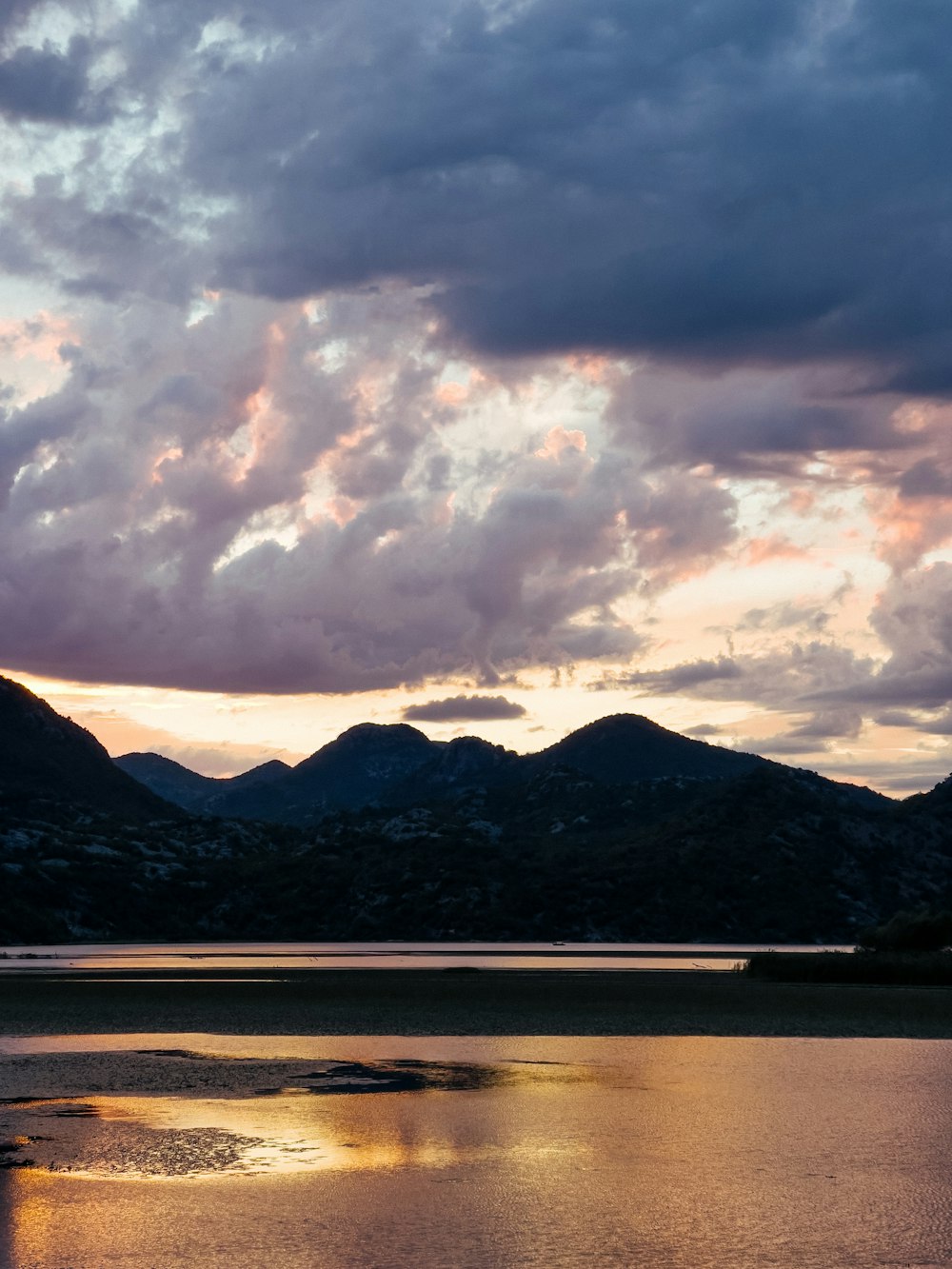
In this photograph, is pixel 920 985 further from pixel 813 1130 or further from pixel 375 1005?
pixel 813 1130

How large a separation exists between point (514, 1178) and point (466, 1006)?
42839 mm

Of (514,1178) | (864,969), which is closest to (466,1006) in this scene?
(864,969)

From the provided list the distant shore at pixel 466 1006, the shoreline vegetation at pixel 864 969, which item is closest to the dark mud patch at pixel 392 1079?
the distant shore at pixel 466 1006

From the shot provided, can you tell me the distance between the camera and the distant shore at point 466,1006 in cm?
5647

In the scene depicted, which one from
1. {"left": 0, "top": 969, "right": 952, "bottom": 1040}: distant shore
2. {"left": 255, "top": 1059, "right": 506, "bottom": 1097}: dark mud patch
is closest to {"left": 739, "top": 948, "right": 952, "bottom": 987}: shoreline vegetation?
{"left": 0, "top": 969, "right": 952, "bottom": 1040}: distant shore

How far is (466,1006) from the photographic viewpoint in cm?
6769

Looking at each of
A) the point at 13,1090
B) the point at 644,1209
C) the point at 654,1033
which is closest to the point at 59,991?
the point at 654,1033

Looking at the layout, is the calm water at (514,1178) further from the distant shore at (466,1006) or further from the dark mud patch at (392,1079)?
the distant shore at (466,1006)

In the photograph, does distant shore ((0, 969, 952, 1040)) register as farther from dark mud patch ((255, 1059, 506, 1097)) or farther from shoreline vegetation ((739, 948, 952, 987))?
dark mud patch ((255, 1059, 506, 1097))

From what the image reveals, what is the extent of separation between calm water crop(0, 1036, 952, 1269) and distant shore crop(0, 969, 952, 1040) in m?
16.7

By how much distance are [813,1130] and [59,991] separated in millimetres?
56905

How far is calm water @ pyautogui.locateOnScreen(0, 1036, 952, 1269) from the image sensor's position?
20516 mm

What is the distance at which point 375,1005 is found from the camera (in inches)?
2670

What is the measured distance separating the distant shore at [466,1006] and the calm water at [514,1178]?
54.6 ft
